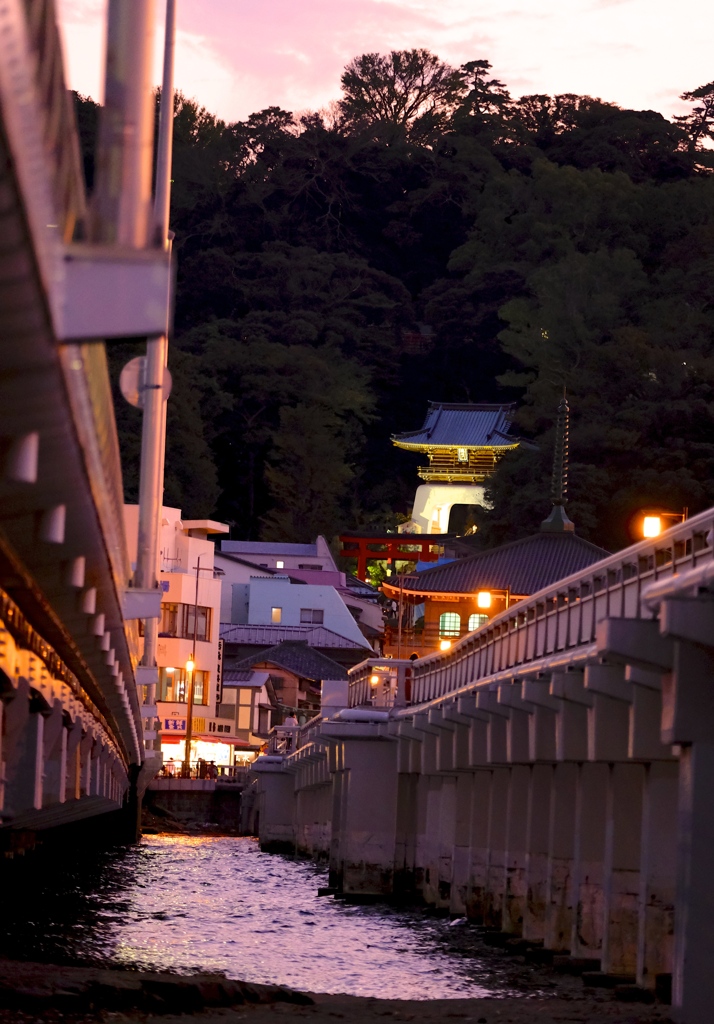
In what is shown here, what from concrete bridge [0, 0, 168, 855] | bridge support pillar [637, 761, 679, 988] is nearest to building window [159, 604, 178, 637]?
concrete bridge [0, 0, 168, 855]

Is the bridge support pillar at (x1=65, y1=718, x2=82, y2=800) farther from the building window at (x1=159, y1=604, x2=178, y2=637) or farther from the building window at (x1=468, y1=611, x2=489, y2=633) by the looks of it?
the building window at (x1=159, y1=604, x2=178, y2=637)

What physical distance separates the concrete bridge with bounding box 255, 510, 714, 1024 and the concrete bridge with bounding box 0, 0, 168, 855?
5677 millimetres

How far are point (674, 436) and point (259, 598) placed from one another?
101 feet

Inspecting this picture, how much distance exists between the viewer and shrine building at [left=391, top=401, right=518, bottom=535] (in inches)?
4702

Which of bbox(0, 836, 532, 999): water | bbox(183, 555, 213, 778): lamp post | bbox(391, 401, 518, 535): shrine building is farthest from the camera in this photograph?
bbox(391, 401, 518, 535): shrine building

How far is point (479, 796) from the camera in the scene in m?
33.4

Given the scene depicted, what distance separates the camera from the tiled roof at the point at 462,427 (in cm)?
11894

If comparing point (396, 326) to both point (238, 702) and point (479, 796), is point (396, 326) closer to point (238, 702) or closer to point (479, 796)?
point (238, 702)

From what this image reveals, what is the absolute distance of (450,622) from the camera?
2741 inches

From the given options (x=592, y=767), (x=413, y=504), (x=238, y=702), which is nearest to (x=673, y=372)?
(x=238, y=702)

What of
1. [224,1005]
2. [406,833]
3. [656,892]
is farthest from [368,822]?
[224,1005]

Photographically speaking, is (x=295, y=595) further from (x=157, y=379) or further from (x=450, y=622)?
(x=157, y=379)

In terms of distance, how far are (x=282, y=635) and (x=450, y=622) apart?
31716 mm

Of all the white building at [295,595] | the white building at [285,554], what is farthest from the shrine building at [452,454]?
the white building at [295,595]
